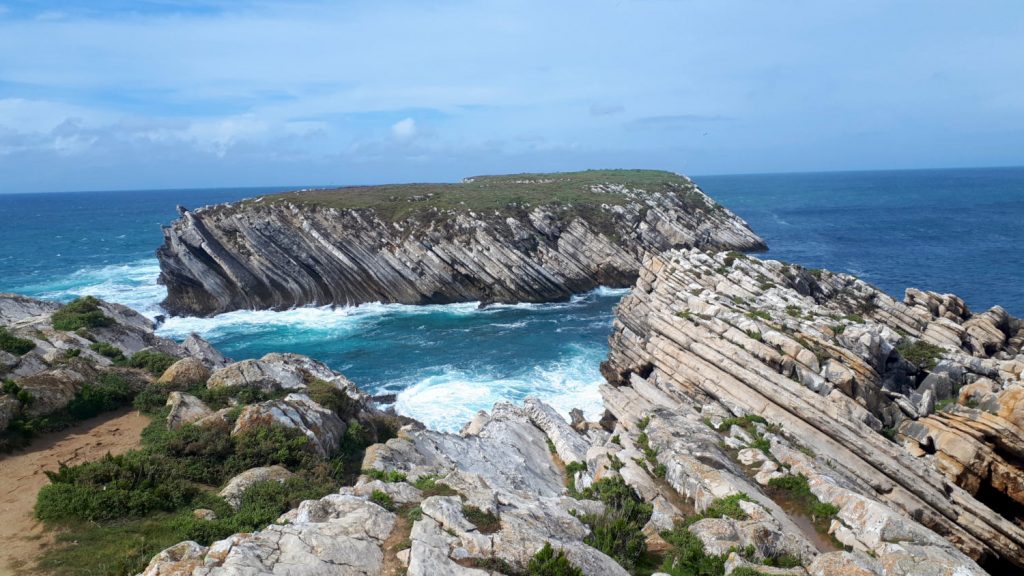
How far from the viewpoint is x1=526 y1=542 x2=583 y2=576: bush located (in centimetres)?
1105

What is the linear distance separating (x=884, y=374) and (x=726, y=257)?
51.2ft

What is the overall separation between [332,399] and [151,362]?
9.37 meters

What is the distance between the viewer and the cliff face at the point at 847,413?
18.3 meters

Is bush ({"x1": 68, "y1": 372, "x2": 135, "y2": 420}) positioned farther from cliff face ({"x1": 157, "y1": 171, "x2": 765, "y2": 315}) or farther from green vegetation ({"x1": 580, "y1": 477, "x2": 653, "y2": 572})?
cliff face ({"x1": 157, "y1": 171, "x2": 765, "y2": 315})

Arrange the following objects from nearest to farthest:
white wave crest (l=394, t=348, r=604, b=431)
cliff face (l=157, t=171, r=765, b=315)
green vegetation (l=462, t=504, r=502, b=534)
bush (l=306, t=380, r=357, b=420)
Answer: green vegetation (l=462, t=504, r=502, b=534) → bush (l=306, t=380, r=357, b=420) → white wave crest (l=394, t=348, r=604, b=431) → cliff face (l=157, t=171, r=765, b=315)

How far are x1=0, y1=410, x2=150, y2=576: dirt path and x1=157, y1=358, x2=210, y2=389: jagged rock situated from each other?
2.08m

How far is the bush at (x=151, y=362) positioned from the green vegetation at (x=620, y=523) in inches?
767

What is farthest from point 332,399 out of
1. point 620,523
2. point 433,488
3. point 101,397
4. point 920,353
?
point 920,353

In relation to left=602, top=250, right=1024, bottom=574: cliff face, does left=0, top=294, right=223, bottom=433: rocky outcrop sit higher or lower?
higher

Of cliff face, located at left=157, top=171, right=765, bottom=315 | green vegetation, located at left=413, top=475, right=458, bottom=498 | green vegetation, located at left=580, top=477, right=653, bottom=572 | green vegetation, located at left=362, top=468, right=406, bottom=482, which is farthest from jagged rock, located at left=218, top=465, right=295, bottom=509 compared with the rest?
cliff face, located at left=157, top=171, right=765, bottom=315

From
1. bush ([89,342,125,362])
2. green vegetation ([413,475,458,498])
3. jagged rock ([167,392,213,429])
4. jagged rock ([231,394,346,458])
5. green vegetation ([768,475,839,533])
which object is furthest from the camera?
bush ([89,342,125,362])

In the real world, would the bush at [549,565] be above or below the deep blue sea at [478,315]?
above

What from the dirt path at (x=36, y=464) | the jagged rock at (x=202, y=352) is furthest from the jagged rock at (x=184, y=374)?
the jagged rock at (x=202, y=352)

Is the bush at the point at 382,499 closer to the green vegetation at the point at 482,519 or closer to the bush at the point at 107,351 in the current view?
the green vegetation at the point at 482,519
